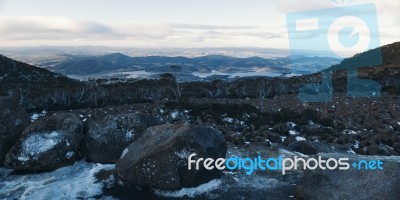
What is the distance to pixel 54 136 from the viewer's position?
14.4 meters

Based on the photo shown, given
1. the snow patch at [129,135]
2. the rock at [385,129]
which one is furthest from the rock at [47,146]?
the rock at [385,129]

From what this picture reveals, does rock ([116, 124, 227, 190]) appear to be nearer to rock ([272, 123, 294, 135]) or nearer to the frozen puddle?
the frozen puddle

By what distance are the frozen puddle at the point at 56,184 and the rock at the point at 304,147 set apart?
8807mm

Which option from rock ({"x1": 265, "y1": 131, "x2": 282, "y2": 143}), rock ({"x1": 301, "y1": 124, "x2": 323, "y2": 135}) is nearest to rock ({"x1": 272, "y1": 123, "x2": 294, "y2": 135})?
rock ({"x1": 301, "y1": 124, "x2": 323, "y2": 135})

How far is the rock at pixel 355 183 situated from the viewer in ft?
32.8

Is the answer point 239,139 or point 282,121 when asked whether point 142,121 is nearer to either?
point 239,139

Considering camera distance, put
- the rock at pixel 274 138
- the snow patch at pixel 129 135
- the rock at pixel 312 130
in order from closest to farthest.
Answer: the snow patch at pixel 129 135 → the rock at pixel 274 138 → the rock at pixel 312 130

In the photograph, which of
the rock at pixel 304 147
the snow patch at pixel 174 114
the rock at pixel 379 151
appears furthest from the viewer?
the snow patch at pixel 174 114

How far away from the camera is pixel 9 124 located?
585 inches

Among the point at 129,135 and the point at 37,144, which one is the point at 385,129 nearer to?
the point at 129,135

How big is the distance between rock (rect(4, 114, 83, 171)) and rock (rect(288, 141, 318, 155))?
33.6ft

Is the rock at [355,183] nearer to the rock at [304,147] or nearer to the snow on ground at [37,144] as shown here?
the rock at [304,147]

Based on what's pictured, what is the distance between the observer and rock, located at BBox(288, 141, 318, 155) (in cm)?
1588

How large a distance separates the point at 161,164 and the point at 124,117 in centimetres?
434
